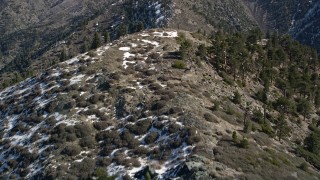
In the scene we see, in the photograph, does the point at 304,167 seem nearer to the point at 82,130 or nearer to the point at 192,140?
the point at 192,140

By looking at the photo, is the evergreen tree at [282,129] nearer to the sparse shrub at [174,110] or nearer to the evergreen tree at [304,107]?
the evergreen tree at [304,107]

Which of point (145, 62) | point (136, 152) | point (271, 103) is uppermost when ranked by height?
point (145, 62)

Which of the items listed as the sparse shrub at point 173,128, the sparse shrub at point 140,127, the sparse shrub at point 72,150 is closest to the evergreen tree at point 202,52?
the sparse shrub at point 140,127

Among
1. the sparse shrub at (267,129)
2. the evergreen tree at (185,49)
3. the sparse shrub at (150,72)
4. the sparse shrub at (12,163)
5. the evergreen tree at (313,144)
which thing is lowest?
the evergreen tree at (313,144)

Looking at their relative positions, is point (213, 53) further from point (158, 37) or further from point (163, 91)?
point (163, 91)

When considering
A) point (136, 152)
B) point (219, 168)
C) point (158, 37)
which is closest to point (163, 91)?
point (136, 152)

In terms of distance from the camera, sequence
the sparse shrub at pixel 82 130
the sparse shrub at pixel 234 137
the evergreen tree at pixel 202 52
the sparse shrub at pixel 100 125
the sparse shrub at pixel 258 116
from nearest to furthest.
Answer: the sparse shrub at pixel 234 137
the sparse shrub at pixel 82 130
the sparse shrub at pixel 100 125
the sparse shrub at pixel 258 116
the evergreen tree at pixel 202 52

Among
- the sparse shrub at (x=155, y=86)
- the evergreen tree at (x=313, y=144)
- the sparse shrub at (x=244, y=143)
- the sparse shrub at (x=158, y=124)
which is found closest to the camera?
the sparse shrub at (x=244, y=143)
